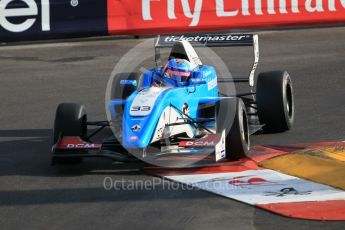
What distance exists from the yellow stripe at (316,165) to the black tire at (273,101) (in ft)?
3.61

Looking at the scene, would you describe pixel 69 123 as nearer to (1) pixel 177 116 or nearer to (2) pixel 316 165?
(1) pixel 177 116

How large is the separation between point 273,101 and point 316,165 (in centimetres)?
188

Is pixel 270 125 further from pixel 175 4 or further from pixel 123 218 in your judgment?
pixel 175 4

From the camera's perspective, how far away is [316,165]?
8953 mm

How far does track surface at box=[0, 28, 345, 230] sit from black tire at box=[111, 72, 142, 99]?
3.35 feet

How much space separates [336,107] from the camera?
41.2ft

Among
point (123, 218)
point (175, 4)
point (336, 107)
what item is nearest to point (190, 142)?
point (123, 218)

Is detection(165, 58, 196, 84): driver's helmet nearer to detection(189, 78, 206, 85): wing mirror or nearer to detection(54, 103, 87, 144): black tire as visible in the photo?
detection(189, 78, 206, 85): wing mirror

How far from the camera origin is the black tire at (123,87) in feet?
36.0

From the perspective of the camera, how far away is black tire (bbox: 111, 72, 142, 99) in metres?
11.0

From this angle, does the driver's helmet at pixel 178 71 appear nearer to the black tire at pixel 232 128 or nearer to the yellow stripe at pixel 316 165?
the black tire at pixel 232 128

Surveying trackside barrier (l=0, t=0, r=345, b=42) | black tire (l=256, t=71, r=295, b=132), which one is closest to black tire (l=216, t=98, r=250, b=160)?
black tire (l=256, t=71, r=295, b=132)

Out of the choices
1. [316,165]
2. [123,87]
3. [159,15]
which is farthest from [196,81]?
[159,15]

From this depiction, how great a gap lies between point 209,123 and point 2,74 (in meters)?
7.48
